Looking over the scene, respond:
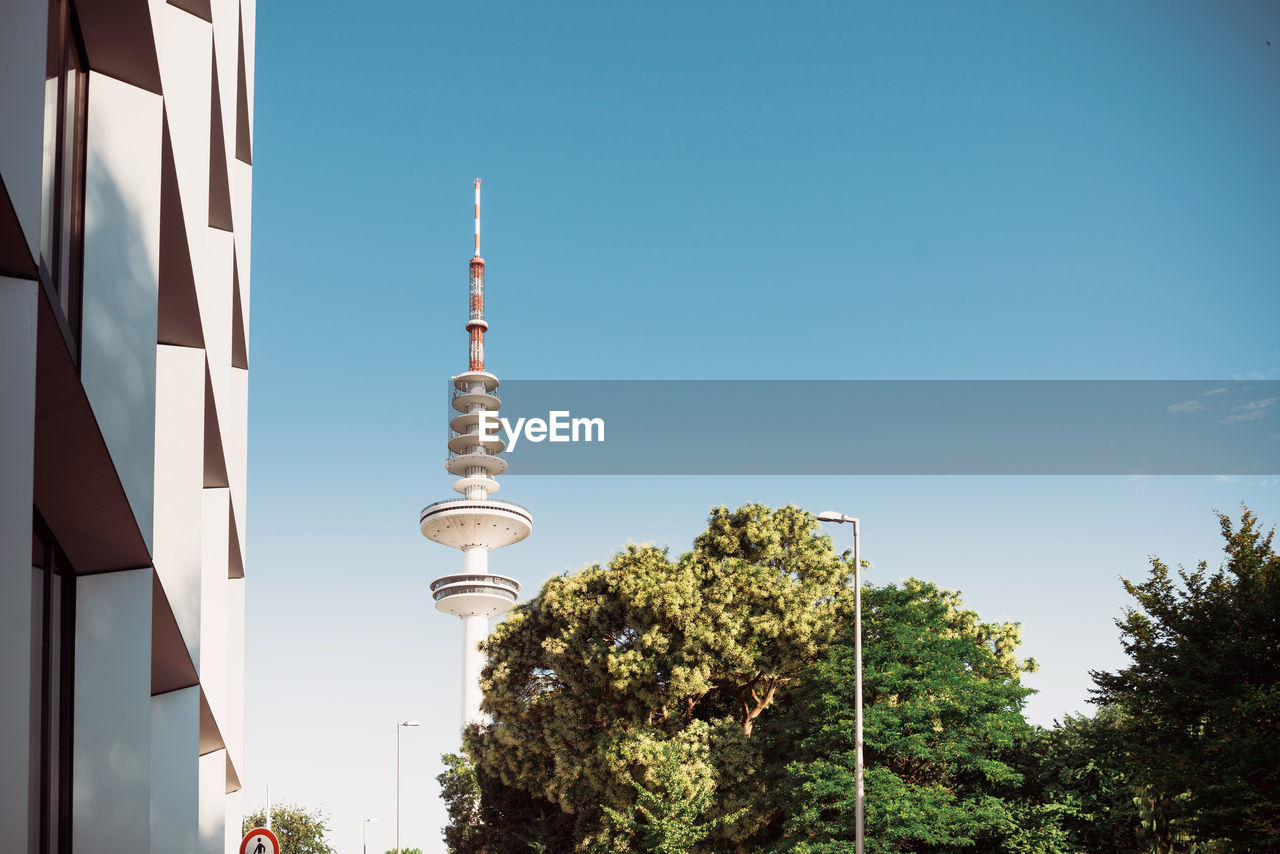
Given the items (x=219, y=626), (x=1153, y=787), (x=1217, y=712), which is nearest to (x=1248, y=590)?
(x=1217, y=712)

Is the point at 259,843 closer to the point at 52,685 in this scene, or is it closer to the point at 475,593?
the point at 52,685

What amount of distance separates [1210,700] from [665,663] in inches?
640

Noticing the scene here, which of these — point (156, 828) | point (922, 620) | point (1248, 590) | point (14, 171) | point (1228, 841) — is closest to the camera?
point (14, 171)

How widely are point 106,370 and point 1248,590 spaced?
1024 inches

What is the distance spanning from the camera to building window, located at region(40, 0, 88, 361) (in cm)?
870

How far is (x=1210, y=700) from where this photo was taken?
26922 millimetres

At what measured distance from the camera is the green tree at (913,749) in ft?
96.2

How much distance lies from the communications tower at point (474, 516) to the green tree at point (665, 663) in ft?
206

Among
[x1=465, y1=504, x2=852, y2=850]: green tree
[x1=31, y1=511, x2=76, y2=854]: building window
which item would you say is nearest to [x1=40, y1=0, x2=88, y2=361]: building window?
[x1=31, y1=511, x2=76, y2=854]: building window

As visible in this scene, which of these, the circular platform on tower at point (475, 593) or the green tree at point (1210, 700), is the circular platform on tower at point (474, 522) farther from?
the green tree at point (1210, 700)

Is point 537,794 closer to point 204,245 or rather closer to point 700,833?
point 700,833

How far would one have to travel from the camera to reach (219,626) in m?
17.9

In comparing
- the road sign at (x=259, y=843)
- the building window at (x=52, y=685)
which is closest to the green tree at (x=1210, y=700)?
the road sign at (x=259, y=843)

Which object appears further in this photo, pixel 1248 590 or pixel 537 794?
pixel 537 794
